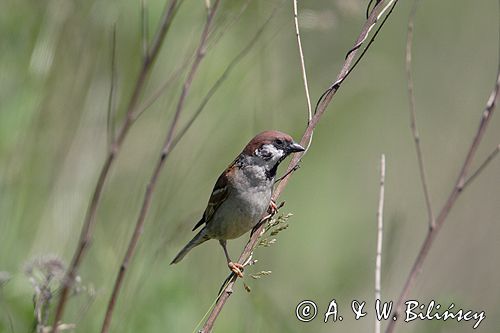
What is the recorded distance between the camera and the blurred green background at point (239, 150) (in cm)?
364

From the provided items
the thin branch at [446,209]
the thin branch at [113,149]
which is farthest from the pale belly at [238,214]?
the thin branch at [113,149]

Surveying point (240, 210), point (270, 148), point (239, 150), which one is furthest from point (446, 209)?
point (239, 150)

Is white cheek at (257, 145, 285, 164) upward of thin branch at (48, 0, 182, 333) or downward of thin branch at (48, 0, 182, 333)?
upward

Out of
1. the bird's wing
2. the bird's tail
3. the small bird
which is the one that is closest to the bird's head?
the small bird

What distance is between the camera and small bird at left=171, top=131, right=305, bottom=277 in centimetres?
346

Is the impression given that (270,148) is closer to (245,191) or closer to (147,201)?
(245,191)

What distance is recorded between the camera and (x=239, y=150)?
476cm

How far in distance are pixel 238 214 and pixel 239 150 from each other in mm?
1166

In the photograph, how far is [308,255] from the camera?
5.24 m

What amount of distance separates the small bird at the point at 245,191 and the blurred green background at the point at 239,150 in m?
0.12

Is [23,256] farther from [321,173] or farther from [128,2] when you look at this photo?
[321,173]

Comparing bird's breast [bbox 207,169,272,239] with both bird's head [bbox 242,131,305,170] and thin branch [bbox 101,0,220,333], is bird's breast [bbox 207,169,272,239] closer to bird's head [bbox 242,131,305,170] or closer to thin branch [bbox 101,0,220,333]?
bird's head [bbox 242,131,305,170]

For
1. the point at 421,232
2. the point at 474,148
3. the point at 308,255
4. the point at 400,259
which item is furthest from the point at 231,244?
the point at 474,148

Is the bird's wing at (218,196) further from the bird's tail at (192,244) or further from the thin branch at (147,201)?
the thin branch at (147,201)
